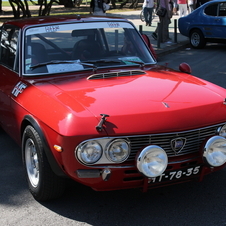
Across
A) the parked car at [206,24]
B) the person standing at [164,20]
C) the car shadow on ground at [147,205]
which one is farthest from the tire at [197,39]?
the car shadow on ground at [147,205]

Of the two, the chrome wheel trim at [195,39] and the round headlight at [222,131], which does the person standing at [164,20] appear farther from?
the round headlight at [222,131]

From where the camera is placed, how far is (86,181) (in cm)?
350

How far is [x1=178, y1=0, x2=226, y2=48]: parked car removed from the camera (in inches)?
570

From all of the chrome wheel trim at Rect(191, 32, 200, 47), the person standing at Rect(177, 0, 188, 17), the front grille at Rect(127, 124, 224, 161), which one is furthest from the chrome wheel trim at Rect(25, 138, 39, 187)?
the person standing at Rect(177, 0, 188, 17)

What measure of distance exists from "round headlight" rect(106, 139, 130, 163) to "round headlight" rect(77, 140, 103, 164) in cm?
9

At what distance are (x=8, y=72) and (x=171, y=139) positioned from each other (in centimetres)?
249

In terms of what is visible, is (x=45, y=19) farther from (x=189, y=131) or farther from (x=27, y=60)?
(x=189, y=131)

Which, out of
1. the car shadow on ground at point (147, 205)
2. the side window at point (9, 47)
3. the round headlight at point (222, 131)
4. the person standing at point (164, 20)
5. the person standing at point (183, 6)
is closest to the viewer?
the car shadow on ground at point (147, 205)

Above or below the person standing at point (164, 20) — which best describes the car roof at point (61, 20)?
above

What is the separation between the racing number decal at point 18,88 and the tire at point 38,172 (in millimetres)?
608

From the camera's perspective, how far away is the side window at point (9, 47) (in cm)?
514

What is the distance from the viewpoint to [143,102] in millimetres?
3807

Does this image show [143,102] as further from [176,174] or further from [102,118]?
[176,174]

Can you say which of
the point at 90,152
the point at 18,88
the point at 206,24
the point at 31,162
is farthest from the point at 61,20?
the point at 206,24
